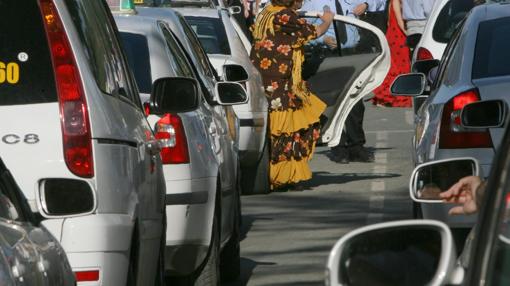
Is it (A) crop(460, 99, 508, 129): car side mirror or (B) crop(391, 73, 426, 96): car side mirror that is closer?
(A) crop(460, 99, 508, 129): car side mirror

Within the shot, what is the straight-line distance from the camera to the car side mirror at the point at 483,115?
24.0 feet

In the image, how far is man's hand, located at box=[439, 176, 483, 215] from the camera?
4023 mm

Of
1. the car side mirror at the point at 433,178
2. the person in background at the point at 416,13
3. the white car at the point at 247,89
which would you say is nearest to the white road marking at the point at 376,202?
the white car at the point at 247,89

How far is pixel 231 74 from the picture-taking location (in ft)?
39.4

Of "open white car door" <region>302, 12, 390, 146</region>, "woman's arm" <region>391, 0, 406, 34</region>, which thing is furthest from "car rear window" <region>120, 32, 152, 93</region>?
"woman's arm" <region>391, 0, 406, 34</region>

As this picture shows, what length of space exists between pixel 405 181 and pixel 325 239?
12.6ft

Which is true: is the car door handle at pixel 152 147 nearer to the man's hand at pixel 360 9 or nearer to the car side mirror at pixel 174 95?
the car side mirror at pixel 174 95

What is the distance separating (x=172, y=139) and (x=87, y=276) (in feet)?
8.24

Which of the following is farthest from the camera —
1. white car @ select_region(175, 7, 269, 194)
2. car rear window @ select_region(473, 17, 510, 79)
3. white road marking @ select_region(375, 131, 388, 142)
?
white road marking @ select_region(375, 131, 388, 142)

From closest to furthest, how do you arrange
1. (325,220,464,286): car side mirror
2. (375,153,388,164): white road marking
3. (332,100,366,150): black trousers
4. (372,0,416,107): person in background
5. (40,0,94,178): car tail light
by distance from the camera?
(325,220,464,286): car side mirror → (40,0,94,178): car tail light → (375,153,388,164): white road marking → (332,100,366,150): black trousers → (372,0,416,107): person in background

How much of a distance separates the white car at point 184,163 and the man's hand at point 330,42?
6.89 m

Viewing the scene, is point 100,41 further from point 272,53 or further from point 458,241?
point 272,53

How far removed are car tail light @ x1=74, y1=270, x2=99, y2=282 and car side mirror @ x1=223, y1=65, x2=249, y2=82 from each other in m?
6.37

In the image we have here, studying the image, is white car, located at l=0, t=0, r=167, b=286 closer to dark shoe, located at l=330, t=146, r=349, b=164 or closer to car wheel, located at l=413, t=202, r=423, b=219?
car wheel, located at l=413, t=202, r=423, b=219
